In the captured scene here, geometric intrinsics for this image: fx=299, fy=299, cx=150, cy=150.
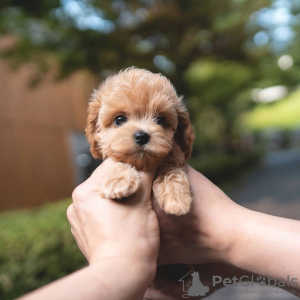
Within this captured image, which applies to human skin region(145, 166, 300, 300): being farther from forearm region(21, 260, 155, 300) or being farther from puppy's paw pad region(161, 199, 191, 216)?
forearm region(21, 260, 155, 300)

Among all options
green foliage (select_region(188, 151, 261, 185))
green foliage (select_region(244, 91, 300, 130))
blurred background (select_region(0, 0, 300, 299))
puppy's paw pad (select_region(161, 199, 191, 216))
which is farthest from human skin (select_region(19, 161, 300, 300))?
green foliage (select_region(188, 151, 261, 185))

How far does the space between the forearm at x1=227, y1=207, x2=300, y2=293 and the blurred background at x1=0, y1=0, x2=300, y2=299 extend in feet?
11.7

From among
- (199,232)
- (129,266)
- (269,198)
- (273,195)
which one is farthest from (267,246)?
(273,195)

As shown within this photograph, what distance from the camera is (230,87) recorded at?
1196 cm

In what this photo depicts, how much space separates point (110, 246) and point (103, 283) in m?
0.19

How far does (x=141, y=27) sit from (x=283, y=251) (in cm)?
958

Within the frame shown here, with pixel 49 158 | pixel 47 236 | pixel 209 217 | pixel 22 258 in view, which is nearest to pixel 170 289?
pixel 209 217

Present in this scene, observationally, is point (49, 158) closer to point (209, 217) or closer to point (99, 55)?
point (99, 55)

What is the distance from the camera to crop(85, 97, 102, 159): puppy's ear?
215cm

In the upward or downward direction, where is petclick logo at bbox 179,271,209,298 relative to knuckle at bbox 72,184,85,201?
downward

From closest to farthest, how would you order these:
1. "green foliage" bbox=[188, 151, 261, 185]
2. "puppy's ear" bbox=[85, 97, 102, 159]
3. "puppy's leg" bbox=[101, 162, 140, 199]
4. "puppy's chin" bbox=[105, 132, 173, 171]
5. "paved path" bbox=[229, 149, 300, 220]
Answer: "puppy's leg" bbox=[101, 162, 140, 199] < "puppy's chin" bbox=[105, 132, 173, 171] < "puppy's ear" bbox=[85, 97, 102, 159] < "paved path" bbox=[229, 149, 300, 220] < "green foliage" bbox=[188, 151, 261, 185]

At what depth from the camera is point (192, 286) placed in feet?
6.13

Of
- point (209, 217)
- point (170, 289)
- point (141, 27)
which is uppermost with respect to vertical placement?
point (141, 27)

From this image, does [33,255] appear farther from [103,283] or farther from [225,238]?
[103,283]
